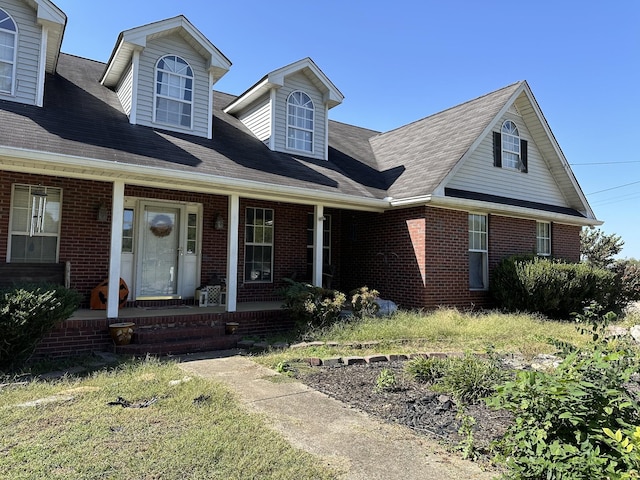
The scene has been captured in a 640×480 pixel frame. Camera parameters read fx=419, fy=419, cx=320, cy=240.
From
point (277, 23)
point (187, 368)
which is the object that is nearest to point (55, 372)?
point (187, 368)

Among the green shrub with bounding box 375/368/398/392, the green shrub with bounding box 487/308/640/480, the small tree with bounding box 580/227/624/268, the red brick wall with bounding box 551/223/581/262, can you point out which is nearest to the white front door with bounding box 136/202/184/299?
the green shrub with bounding box 375/368/398/392

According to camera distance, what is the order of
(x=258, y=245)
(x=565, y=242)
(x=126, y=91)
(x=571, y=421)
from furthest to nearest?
(x=565, y=242) → (x=258, y=245) → (x=126, y=91) → (x=571, y=421)

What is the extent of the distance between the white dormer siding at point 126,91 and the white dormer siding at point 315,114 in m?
3.40

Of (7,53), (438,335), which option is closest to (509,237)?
(438,335)

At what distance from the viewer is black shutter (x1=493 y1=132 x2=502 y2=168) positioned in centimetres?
1177

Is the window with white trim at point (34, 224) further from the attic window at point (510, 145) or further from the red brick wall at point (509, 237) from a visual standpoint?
the attic window at point (510, 145)

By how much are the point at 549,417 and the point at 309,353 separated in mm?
4575

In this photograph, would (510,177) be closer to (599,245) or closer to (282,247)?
(282,247)

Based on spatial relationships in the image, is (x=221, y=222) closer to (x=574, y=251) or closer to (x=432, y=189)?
(x=432, y=189)

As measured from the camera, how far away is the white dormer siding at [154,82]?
9.16 meters

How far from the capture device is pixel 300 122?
37.3 ft

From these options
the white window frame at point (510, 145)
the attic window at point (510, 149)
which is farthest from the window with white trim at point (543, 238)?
the white window frame at point (510, 145)

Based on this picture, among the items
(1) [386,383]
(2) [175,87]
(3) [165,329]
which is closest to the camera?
(1) [386,383]

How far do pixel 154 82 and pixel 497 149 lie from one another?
9.09 meters
